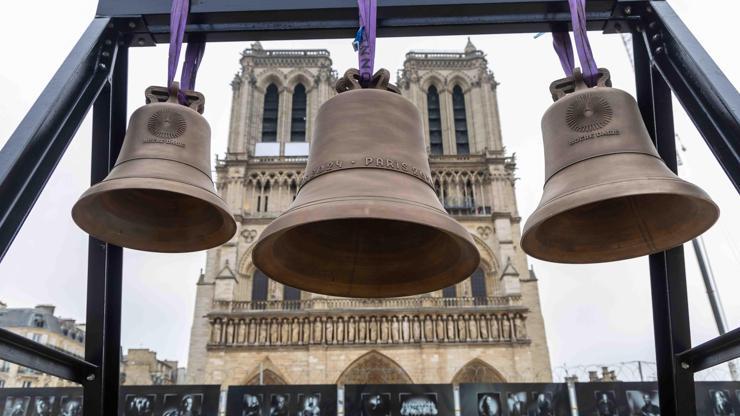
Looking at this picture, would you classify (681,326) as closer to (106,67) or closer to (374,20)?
(374,20)

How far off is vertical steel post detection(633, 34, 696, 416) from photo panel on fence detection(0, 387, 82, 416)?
32.7ft

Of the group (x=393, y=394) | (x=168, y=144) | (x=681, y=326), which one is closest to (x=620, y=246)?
(x=681, y=326)

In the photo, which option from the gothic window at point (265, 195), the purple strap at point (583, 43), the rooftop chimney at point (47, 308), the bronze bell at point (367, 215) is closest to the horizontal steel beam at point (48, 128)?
the bronze bell at point (367, 215)

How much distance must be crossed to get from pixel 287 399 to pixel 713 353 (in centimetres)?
1009

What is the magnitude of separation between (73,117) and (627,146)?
7.79 ft

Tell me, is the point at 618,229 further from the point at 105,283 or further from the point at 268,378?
the point at 268,378

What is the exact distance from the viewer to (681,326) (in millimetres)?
2605

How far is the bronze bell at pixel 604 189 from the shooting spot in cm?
212

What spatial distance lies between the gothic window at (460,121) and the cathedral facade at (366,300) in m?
0.09

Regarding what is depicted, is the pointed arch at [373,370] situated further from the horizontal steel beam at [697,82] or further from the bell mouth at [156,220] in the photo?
the horizontal steel beam at [697,82]

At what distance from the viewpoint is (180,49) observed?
2.54 meters

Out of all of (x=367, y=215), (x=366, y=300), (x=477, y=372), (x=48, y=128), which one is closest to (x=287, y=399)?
(x=48, y=128)

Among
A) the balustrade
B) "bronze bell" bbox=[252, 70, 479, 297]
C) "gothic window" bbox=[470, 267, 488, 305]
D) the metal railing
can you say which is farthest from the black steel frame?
the metal railing

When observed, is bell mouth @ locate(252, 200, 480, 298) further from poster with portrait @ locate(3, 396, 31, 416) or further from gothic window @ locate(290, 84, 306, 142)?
gothic window @ locate(290, 84, 306, 142)
